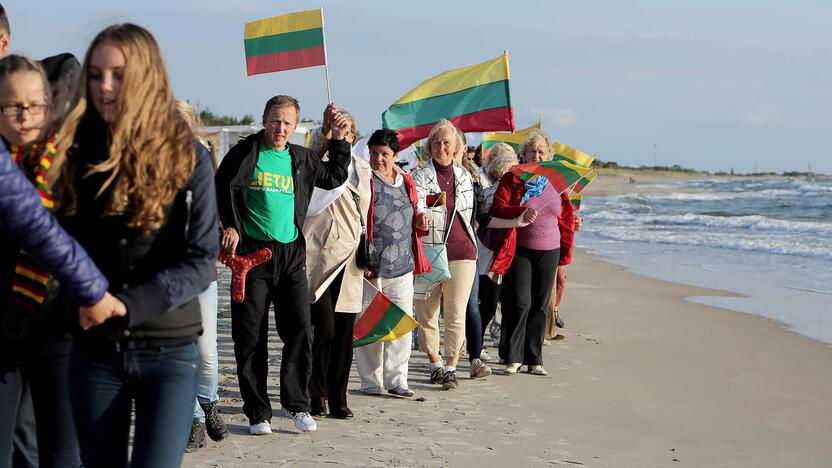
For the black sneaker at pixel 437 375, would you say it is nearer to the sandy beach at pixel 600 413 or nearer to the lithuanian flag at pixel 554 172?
the sandy beach at pixel 600 413

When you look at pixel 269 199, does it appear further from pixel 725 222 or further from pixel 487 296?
pixel 725 222

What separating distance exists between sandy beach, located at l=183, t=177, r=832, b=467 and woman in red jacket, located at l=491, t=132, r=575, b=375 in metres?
0.24

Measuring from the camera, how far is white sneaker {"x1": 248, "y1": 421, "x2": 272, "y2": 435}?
21.1 ft

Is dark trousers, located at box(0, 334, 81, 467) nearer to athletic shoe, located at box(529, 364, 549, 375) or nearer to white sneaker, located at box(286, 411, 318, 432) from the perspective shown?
white sneaker, located at box(286, 411, 318, 432)

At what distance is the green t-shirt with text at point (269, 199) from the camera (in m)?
6.38

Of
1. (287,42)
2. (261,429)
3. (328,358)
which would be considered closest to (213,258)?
(261,429)

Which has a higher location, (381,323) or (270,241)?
(270,241)

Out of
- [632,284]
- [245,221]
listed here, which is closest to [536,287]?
[245,221]

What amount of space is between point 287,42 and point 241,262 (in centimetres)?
229

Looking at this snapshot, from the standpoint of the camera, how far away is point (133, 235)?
321 centimetres

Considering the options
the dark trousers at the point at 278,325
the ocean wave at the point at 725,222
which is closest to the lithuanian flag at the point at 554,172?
the dark trousers at the point at 278,325

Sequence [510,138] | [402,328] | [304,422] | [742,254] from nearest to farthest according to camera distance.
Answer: [304,422] < [402,328] < [510,138] < [742,254]

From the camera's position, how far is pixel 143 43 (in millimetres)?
3205

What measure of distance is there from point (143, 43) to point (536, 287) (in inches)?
241
